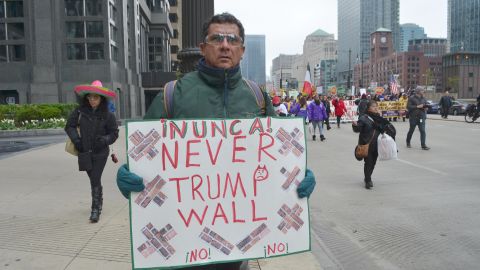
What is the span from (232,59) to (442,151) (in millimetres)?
12077

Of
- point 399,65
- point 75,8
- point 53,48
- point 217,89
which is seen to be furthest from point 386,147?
point 399,65

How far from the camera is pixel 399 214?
254 inches

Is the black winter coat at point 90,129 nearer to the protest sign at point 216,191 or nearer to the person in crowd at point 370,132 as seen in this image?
the protest sign at point 216,191

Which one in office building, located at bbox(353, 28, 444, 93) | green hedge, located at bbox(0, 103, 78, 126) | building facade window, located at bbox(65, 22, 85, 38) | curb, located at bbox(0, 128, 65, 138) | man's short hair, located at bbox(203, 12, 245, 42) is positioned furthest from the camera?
office building, located at bbox(353, 28, 444, 93)

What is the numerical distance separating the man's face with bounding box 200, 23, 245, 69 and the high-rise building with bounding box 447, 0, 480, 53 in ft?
417

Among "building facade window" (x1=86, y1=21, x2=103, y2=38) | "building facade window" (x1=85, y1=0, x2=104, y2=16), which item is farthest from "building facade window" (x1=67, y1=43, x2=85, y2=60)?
"building facade window" (x1=85, y1=0, x2=104, y2=16)

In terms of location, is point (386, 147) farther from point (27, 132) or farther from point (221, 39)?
point (27, 132)

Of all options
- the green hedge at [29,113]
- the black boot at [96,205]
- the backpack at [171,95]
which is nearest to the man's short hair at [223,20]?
the backpack at [171,95]

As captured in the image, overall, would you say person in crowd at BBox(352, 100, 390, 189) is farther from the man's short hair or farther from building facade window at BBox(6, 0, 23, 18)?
building facade window at BBox(6, 0, 23, 18)

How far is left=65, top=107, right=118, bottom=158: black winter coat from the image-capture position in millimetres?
5766

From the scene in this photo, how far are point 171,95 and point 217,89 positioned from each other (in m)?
0.28

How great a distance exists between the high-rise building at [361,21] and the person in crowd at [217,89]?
13472 centimetres

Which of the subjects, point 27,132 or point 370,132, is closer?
point 370,132

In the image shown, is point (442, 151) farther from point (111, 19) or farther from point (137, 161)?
point (111, 19)
